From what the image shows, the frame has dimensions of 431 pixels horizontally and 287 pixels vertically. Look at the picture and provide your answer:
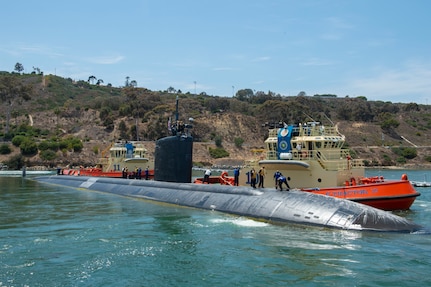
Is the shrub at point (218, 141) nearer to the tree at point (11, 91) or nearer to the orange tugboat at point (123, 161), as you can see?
the orange tugboat at point (123, 161)

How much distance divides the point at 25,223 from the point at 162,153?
8.75m

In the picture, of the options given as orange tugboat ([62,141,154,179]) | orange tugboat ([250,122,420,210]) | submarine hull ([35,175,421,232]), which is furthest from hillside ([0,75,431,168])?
orange tugboat ([250,122,420,210])

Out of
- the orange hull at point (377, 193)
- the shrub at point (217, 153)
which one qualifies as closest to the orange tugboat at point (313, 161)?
the orange hull at point (377, 193)

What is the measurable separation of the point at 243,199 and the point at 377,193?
6.57m

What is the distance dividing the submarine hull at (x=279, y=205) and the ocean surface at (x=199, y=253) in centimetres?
44

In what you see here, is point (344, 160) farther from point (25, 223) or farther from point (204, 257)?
point (25, 223)

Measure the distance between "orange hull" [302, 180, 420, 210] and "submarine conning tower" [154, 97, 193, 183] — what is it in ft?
24.4

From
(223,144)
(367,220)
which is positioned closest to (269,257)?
(367,220)

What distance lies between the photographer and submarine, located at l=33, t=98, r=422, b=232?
624 inches

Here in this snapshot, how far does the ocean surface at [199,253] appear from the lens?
10992 millimetres

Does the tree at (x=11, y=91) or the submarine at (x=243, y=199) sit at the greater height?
the tree at (x=11, y=91)

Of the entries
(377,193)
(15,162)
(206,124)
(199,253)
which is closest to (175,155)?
(377,193)

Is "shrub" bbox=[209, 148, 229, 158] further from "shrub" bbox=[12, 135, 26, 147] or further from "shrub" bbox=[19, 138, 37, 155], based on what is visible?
"shrub" bbox=[12, 135, 26, 147]

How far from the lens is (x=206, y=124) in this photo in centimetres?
9700
